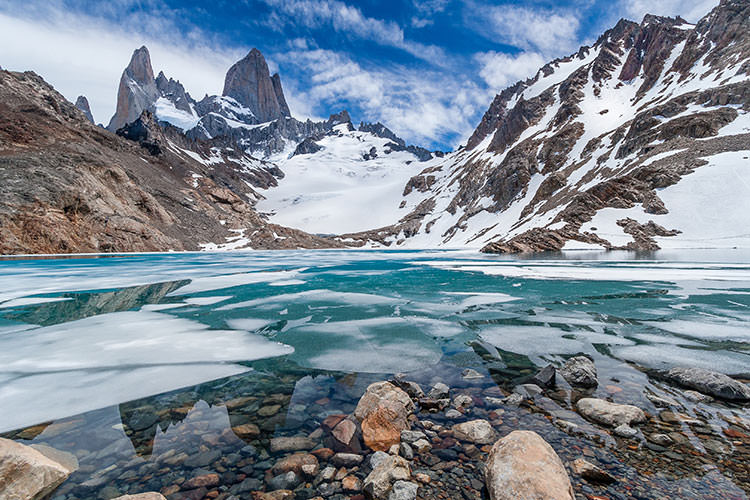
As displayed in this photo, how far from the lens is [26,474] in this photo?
3100mm

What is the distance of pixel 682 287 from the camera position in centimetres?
1403

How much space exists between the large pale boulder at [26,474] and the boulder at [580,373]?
22.2 feet

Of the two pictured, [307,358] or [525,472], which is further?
[307,358]

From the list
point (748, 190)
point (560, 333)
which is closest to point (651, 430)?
point (560, 333)

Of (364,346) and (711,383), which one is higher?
(711,383)

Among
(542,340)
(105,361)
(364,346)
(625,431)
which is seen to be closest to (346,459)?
(625,431)

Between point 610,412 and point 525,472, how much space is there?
6.91ft

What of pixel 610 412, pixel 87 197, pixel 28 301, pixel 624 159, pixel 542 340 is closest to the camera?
pixel 610 412

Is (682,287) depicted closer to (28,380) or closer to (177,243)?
(28,380)

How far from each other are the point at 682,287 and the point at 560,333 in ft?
34.8

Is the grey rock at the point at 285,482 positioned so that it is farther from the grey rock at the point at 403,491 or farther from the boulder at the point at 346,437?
the grey rock at the point at 403,491

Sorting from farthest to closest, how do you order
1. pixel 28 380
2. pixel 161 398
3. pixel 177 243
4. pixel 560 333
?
pixel 177 243, pixel 560 333, pixel 28 380, pixel 161 398

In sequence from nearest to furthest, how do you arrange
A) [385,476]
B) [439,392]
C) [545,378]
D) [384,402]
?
[385,476], [384,402], [439,392], [545,378]

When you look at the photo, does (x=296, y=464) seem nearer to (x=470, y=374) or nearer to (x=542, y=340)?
(x=470, y=374)
